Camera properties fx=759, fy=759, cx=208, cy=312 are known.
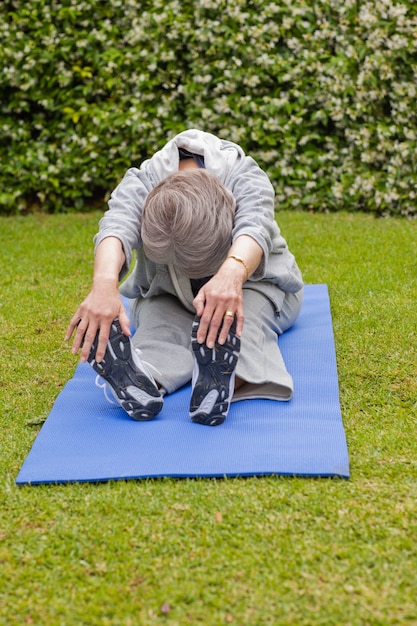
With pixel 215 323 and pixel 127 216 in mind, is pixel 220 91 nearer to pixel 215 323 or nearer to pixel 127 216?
pixel 127 216

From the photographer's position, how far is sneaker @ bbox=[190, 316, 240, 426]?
243 centimetres

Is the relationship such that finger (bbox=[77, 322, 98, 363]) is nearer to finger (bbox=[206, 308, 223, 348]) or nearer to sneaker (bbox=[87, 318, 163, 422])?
sneaker (bbox=[87, 318, 163, 422])

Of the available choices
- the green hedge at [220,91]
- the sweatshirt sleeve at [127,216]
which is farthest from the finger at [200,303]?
the green hedge at [220,91]

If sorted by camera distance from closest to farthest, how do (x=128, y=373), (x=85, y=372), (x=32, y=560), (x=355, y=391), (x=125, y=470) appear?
(x=32, y=560) < (x=125, y=470) < (x=128, y=373) < (x=355, y=391) < (x=85, y=372)

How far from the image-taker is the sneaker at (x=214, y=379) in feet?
7.98

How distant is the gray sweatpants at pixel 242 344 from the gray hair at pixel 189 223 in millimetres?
319

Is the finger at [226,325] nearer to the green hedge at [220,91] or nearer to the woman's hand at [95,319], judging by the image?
the woman's hand at [95,319]

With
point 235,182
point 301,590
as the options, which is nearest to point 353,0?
point 235,182

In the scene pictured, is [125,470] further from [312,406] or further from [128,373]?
[312,406]

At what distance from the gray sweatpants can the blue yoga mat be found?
0.19ft

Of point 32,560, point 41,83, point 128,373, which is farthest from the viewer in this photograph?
point 41,83

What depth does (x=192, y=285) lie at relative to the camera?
2.84m

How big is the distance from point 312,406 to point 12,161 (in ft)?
14.4

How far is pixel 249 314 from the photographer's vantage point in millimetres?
2840
